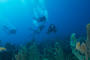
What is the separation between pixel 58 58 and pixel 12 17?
125 meters

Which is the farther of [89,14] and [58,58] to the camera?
[89,14]

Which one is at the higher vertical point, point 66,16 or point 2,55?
point 66,16

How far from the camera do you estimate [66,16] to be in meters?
128

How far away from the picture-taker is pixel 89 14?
8625 cm

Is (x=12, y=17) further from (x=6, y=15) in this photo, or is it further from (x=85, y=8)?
(x=85, y=8)

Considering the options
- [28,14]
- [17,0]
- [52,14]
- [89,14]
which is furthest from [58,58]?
[28,14]

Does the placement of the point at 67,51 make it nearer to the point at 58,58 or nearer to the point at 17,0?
the point at 58,58

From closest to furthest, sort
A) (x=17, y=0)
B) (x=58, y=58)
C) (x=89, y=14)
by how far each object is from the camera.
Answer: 1. (x=58, y=58)
2. (x=89, y=14)
3. (x=17, y=0)

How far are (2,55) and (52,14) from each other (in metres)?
121

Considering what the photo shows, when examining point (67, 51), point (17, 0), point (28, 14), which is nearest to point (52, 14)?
point (28, 14)

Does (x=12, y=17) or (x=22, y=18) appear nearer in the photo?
(x=12, y=17)

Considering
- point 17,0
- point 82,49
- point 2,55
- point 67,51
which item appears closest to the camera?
point 82,49

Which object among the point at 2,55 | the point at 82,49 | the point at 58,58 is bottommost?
the point at 82,49

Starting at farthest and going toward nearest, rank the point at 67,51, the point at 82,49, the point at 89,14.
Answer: the point at 89,14
the point at 67,51
the point at 82,49
